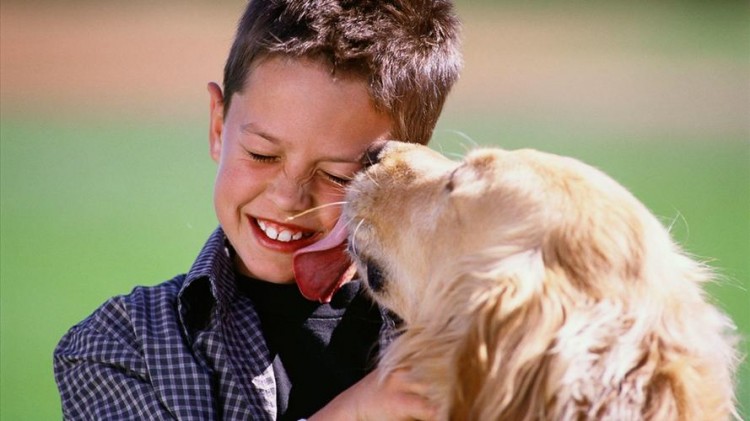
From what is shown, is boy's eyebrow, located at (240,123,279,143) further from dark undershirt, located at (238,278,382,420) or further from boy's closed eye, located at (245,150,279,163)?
dark undershirt, located at (238,278,382,420)

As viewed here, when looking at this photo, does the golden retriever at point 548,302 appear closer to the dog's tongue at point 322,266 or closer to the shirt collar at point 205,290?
the dog's tongue at point 322,266

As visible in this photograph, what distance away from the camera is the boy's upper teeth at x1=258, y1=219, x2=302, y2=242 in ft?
10.5

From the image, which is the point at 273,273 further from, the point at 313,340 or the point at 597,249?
the point at 597,249

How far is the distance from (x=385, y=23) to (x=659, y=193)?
296 inches

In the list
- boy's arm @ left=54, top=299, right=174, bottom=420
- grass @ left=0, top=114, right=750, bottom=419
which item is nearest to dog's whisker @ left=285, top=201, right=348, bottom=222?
boy's arm @ left=54, top=299, right=174, bottom=420

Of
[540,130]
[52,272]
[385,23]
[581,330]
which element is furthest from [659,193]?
[581,330]

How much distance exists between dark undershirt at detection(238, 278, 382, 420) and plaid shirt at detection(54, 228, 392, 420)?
0.22 ft

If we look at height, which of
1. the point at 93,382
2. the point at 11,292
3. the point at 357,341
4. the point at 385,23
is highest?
the point at 385,23

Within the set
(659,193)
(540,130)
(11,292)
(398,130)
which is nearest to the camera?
(398,130)

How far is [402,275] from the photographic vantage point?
2830 millimetres

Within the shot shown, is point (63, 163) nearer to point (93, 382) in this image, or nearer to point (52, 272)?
point (52, 272)

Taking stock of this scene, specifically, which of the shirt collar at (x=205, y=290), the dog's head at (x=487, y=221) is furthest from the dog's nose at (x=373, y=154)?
the shirt collar at (x=205, y=290)

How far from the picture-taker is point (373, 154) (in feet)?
10.2

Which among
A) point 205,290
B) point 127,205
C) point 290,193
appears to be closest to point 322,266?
point 290,193
